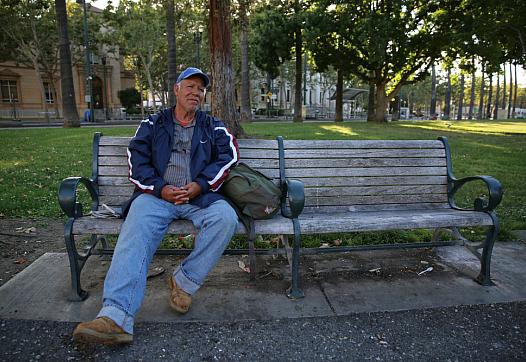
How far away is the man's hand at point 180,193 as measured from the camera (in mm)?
2982

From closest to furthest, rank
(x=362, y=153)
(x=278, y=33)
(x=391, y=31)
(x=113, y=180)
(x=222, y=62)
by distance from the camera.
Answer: (x=113, y=180) → (x=362, y=153) → (x=222, y=62) → (x=391, y=31) → (x=278, y=33)

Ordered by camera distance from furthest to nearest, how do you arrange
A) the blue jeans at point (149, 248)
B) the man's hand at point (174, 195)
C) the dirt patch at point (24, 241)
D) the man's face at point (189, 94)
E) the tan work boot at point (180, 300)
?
1. the dirt patch at point (24, 241)
2. the man's face at point (189, 94)
3. the man's hand at point (174, 195)
4. the tan work boot at point (180, 300)
5. the blue jeans at point (149, 248)

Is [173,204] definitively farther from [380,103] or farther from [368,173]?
[380,103]

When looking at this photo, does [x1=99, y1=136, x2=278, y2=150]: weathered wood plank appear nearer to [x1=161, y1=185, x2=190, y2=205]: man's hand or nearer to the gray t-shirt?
the gray t-shirt

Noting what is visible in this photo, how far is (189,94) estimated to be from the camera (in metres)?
3.24

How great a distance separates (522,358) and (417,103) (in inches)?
4395

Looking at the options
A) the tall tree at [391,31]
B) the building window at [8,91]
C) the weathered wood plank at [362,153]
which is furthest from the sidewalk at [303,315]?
the building window at [8,91]

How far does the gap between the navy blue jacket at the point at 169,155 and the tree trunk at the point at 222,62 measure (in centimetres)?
431

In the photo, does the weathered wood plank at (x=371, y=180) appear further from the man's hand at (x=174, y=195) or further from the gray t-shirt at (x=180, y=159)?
the man's hand at (x=174, y=195)

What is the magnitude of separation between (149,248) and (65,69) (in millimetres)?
18797

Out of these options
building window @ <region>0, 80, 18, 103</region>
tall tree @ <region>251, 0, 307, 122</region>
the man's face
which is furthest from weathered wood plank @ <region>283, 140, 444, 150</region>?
building window @ <region>0, 80, 18, 103</region>

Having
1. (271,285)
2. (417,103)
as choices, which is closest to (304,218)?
(271,285)

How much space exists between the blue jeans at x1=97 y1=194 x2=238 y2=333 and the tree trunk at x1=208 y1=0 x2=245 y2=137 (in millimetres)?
4966

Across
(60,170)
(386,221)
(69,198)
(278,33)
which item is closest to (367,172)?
(386,221)
